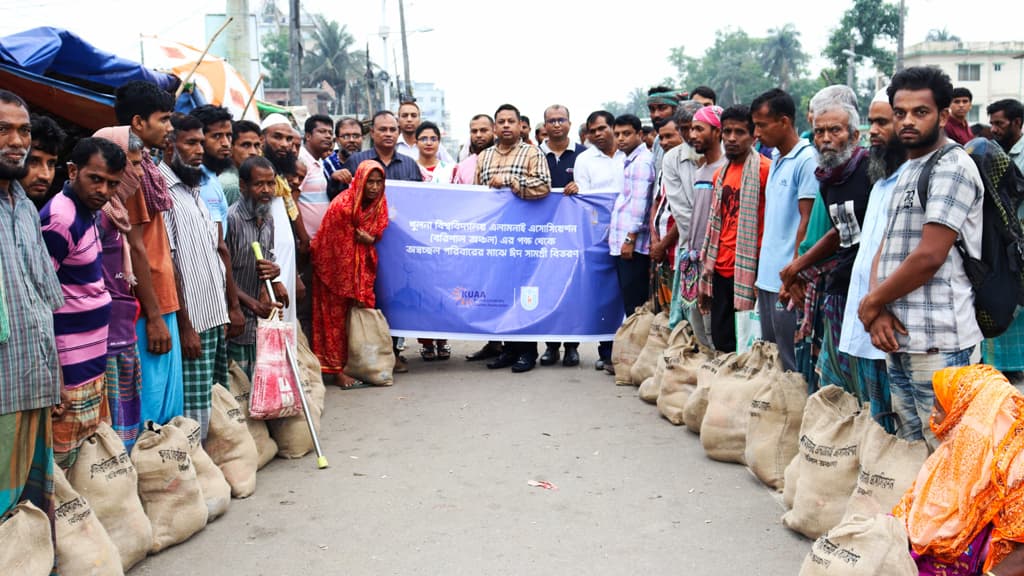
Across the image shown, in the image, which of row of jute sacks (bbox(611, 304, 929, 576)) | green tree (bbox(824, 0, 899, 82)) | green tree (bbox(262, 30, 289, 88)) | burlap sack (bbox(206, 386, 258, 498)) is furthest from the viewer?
green tree (bbox(262, 30, 289, 88))

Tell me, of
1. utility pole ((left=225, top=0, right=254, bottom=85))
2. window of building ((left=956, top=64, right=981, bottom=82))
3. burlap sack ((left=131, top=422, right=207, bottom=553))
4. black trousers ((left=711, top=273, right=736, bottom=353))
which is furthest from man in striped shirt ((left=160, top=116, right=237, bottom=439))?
window of building ((left=956, top=64, right=981, bottom=82))

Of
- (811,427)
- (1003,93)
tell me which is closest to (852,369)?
(811,427)

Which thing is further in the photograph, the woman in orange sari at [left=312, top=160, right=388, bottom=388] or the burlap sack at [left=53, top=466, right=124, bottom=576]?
A: the woman in orange sari at [left=312, top=160, right=388, bottom=388]

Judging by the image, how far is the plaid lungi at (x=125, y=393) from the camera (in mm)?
4020

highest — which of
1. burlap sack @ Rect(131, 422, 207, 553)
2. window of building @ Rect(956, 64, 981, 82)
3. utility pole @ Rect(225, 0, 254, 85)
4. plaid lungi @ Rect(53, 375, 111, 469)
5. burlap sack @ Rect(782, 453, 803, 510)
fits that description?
window of building @ Rect(956, 64, 981, 82)

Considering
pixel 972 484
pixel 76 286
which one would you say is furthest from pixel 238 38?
pixel 972 484

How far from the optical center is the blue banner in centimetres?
812

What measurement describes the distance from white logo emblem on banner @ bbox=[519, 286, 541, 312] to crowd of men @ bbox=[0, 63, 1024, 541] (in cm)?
93

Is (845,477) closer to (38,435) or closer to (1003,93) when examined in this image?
(38,435)

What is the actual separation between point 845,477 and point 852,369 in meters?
0.51

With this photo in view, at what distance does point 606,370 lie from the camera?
793 centimetres

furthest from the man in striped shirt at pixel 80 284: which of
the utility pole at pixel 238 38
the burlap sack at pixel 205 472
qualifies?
the utility pole at pixel 238 38

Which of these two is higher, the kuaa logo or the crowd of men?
the crowd of men

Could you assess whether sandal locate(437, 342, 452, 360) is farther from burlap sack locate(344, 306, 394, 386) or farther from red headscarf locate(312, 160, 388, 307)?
red headscarf locate(312, 160, 388, 307)
